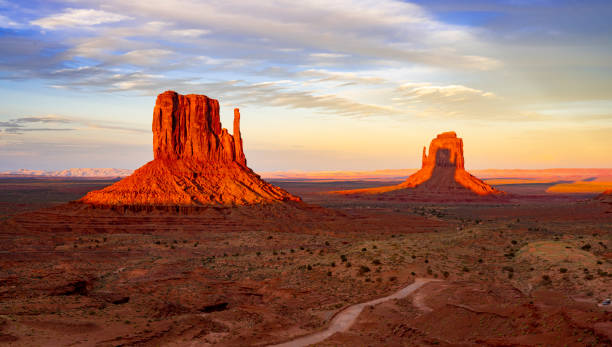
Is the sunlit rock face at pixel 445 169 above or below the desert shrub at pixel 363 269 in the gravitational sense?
above

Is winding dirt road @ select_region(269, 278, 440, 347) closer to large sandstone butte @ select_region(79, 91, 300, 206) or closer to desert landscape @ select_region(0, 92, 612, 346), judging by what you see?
desert landscape @ select_region(0, 92, 612, 346)

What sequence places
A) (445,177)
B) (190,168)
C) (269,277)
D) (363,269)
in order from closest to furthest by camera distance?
(363,269)
(269,277)
(190,168)
(445,177)


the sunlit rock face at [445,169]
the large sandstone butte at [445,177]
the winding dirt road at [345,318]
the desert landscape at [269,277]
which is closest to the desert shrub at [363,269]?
the desert landscape at [269,277]

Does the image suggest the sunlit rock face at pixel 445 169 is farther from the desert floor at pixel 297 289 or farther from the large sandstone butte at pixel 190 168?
the desert floor at pixel 297 289

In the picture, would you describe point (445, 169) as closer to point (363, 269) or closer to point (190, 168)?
point (190, 168)

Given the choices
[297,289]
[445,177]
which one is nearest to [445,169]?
[445,177]

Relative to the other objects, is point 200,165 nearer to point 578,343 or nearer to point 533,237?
point 533,237
